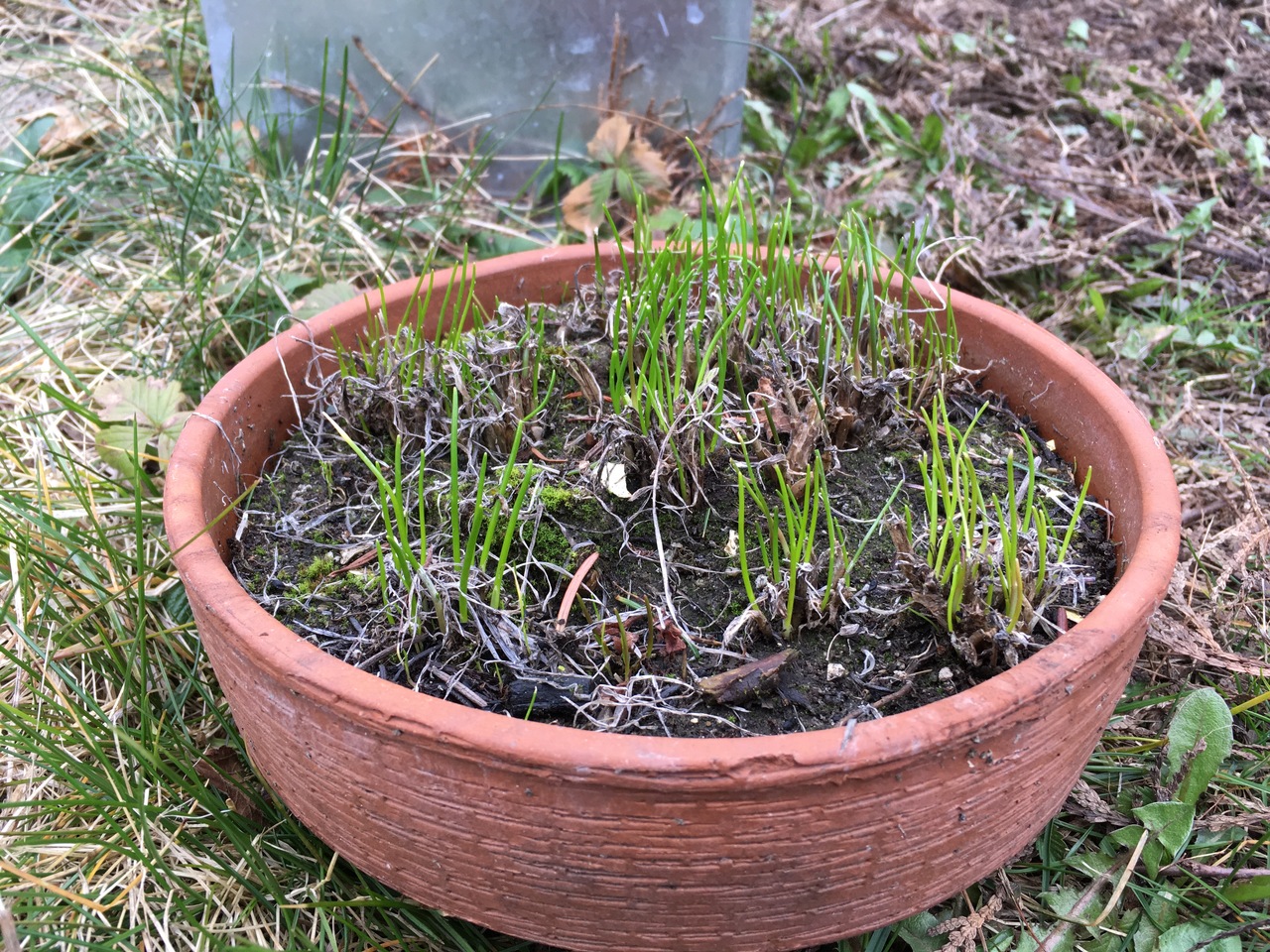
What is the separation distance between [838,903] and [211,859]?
0.75 meters

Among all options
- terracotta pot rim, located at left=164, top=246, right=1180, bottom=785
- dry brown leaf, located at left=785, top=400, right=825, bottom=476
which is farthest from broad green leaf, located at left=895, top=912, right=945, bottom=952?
dry brown leaf, located at left=785, top=400, right=825, bottom=476

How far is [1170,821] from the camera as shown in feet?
3.99

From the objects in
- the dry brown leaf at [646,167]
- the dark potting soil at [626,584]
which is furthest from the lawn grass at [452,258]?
the dark potting soil at [626,584]

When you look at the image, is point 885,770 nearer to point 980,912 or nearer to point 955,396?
point 980,912

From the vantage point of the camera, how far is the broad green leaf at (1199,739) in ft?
4.08

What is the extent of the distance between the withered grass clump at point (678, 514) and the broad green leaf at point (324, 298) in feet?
1.12

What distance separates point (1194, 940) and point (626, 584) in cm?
77

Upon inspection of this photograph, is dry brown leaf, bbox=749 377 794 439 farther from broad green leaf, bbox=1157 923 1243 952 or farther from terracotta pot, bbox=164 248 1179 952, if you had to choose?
broad green leaf, bbox=1157 923 1243 952

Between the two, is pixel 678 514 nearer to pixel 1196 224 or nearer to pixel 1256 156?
pixel 1196 224

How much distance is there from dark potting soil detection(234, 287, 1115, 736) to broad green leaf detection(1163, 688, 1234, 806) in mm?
281

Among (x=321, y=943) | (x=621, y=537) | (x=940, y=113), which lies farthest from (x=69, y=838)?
(x=940, y=113)

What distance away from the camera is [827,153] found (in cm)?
259

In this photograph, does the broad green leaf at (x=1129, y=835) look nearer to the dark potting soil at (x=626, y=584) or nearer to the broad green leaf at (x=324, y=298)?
the dark potting soil at (x=626, y=584)

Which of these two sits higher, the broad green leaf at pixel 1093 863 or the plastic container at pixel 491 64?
the plastic container at pixel 491 64
